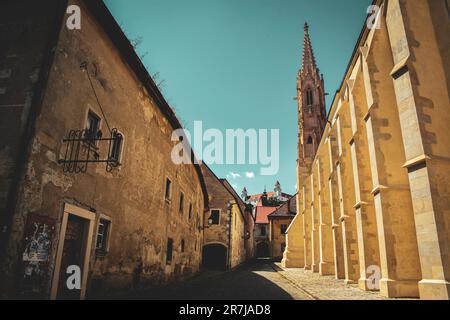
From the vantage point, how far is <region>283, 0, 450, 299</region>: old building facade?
6.35 metres

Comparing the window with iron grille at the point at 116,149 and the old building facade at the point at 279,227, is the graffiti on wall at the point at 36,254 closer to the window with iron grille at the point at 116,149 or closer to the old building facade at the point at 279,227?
the window with iron grille at the point at 116,149

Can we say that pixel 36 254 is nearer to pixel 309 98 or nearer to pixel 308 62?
pixel 309 98

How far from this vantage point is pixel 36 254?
5.46 meters

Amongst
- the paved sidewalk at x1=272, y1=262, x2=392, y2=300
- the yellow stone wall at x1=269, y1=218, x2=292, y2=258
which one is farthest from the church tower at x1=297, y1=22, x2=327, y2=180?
the paved sidewalk at x1=272, y1=262, x2=392, y2=300

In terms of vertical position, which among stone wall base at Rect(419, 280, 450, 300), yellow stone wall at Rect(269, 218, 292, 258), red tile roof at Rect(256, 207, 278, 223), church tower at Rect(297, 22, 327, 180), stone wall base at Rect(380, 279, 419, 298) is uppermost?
church tower at Rect(297, 22, 327, 180)

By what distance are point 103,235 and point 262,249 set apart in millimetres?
55613

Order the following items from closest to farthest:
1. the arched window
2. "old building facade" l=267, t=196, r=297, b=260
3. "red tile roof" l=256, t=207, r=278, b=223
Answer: the arched window
"old building facade" l=267, t=196, r=297, b=260
"red tile roof" l=256, t=207, r=278, b=223

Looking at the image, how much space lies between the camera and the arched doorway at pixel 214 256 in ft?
85.4

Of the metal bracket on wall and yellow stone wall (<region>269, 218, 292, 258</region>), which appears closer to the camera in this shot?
the metal bracket on wall

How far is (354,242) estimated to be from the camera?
42.3 feet

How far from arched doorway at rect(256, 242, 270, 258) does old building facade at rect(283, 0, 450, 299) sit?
48.3 meters

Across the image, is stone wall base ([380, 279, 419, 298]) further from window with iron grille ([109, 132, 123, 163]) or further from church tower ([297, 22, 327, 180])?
church tower ([297, 22, 327, 180])

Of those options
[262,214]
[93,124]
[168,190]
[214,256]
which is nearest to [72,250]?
[93,124]

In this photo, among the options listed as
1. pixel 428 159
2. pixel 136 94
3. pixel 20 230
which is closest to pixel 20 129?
pixel 20 230
